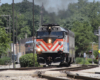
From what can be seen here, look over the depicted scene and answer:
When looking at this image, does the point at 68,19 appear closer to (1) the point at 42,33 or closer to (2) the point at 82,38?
(2) the point at 82,38

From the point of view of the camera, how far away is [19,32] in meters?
115

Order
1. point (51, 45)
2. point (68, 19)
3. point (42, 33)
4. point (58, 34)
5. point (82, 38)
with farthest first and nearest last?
point (68, 19)
point (82, 38)
point (42, 33)
point (58, 34)
point (51, 45)

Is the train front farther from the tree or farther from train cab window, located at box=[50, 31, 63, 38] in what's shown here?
the tree

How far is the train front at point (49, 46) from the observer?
1089 inches

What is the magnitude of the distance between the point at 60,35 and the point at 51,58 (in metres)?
2.41

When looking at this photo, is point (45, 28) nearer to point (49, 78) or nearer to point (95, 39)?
point (49, 78)

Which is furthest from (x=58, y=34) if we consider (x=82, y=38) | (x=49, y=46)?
(x=82, y=38)

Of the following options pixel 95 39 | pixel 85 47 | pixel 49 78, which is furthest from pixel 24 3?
pixel 49 78

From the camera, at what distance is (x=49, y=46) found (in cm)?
2773

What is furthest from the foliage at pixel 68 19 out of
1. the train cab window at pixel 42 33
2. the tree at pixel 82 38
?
the train cab window at pixel 42 33

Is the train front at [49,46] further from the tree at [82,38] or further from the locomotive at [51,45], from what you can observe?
the tree at [82,38]

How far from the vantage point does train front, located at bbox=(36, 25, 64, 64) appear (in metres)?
27.7

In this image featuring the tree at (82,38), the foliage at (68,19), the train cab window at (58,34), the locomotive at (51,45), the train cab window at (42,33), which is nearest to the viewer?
the locomotive at (51,45)

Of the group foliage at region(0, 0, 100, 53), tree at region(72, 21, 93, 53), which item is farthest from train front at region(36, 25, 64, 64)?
tree at region(72, 21, 93, 53)
